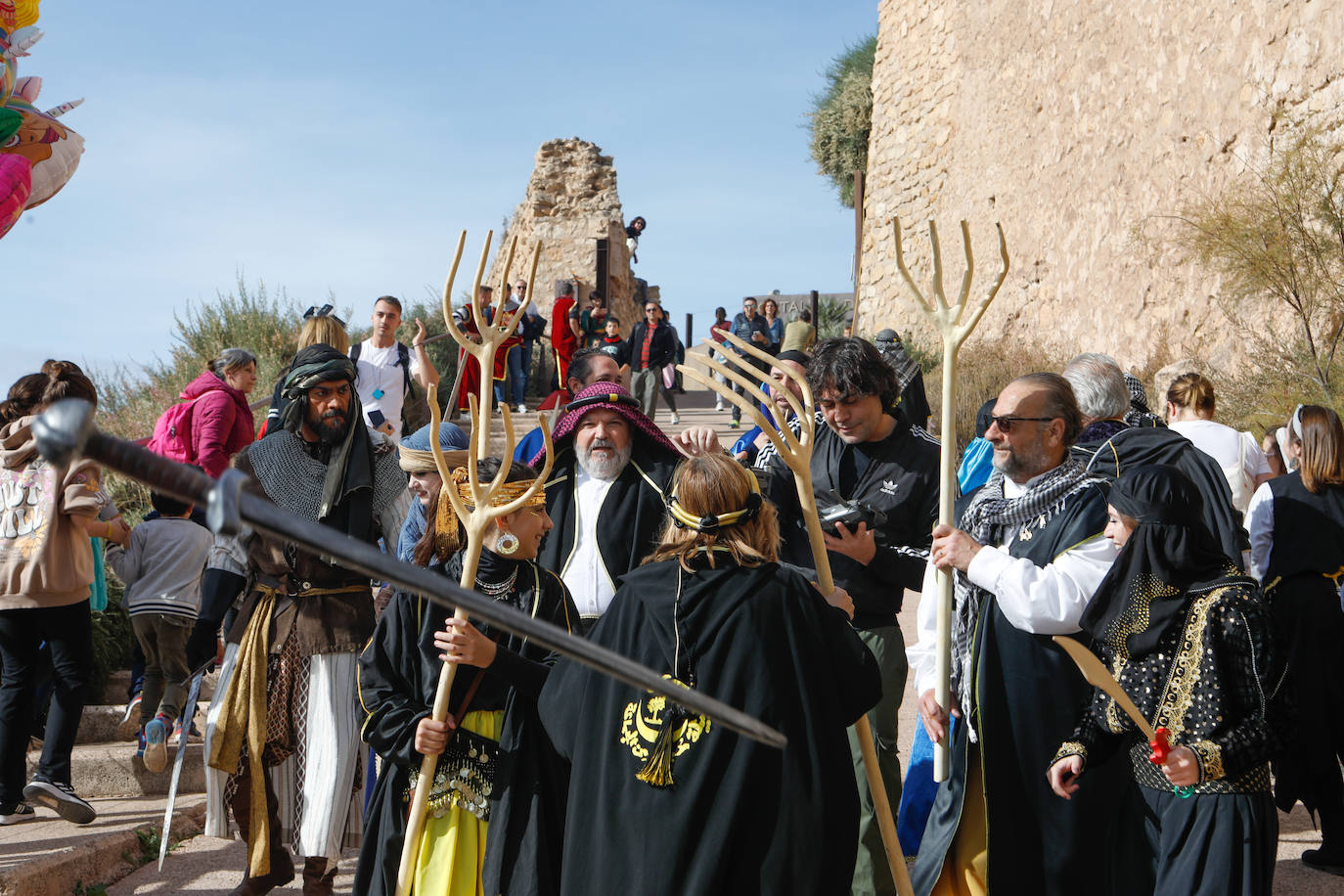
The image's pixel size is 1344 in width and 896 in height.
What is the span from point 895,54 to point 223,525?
24.6 metres

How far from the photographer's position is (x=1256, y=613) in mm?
3283

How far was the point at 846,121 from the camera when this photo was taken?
3023 centimetres

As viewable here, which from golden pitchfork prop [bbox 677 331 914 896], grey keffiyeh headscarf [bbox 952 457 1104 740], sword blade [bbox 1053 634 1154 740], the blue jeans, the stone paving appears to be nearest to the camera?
sword blade [bbox 1053 634 1154 740]

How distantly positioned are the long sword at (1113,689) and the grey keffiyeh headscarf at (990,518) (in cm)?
58

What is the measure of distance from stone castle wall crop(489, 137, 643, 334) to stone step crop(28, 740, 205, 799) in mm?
23117

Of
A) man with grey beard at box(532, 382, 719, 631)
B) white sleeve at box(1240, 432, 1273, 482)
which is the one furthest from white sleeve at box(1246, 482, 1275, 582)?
man with grey beard at box(532, 382, 719, 631)

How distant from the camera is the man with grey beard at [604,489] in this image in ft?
14.5

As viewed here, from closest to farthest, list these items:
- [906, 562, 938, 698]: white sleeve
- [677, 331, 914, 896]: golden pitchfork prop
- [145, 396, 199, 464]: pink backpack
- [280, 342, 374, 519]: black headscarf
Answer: [677, 331, 914, 896]: golden pitchfork prop
[906, 562, 938, 698]: white sleeve
[280, 342, 374, 519]: black headscarf
[145, 396, 199, 464]: pink backpack

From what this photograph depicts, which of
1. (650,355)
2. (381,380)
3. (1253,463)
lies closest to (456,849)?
(1253,463)

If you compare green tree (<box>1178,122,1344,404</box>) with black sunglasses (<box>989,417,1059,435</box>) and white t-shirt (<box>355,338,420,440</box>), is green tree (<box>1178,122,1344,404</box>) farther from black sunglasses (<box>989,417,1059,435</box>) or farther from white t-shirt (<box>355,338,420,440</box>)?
black sunglasses (<box>989,417,1059,435</box>)

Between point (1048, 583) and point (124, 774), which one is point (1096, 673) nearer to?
point (1048, 583)

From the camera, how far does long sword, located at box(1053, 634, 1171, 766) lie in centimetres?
311

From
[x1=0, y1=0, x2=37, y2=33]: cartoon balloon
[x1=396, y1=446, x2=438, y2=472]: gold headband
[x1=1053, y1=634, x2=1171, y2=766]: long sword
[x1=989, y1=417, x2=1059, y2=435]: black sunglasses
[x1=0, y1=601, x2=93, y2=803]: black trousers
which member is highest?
[x1=0, y1=0, x2=37, y2=33]: cartoon balloon

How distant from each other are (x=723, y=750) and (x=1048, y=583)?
1.15 metres
